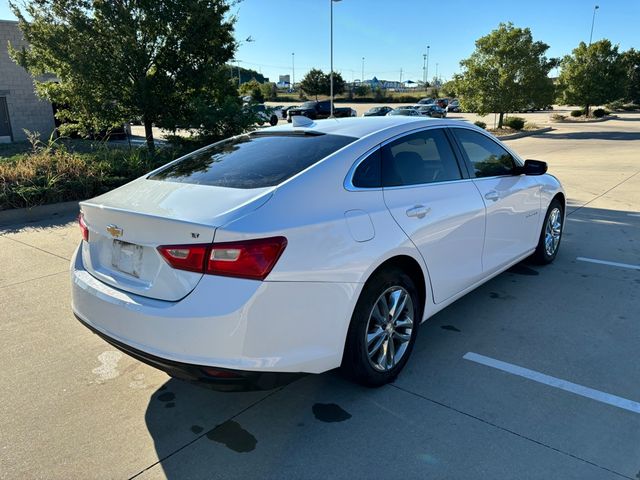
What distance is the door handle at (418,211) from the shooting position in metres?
3.21

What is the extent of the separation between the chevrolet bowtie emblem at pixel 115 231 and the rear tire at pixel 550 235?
13.8 feet

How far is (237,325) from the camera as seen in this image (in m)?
2.35

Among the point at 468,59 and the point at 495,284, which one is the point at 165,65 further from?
the point at 468,59

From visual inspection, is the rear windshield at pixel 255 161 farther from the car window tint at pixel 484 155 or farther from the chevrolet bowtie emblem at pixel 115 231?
the car window tint at pixel 484 155

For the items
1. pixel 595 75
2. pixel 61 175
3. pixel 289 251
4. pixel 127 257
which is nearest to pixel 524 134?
pixel 595 75

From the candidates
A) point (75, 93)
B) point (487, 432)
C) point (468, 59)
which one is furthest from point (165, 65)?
point (468, 59)

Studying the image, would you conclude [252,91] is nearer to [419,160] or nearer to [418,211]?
[419,160]

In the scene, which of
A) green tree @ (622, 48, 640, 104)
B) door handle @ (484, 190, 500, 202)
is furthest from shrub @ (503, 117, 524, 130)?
green tree @ (622, 48, 640, 104)

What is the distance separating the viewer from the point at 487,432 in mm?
2732

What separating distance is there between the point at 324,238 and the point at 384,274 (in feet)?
1.89

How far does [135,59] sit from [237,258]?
10.6 metres

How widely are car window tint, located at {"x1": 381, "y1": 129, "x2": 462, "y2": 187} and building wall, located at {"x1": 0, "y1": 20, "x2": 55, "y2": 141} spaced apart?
2197 cm

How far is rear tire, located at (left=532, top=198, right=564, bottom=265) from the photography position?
17.3 feet

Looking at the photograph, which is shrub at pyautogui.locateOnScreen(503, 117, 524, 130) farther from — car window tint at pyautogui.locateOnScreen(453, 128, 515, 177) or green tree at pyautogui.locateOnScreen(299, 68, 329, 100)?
green tree at pyautogui.locateOnScreen(299, 68, 329, 100)
